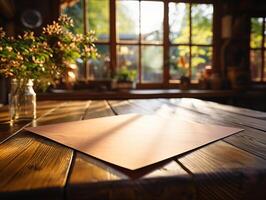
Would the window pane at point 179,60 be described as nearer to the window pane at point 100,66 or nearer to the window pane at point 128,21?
the window pane at point 128,21

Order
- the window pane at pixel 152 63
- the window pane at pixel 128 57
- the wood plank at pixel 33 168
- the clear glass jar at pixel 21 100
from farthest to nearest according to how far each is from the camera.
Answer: the window pane at pixel 152 63 → the window pane at pixel 128 57 → the clear glass jar at pixel 21 100 → the wood plank at pixel 33 168

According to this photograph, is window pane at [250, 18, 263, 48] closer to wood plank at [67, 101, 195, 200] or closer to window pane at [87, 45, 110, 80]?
window pane at [87, 45, 110, 80]

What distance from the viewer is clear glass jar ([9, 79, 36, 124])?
1066 mm

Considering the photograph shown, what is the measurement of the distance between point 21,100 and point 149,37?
2.83 metres

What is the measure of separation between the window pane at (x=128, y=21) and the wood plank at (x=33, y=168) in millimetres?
3061

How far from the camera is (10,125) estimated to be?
982 millimetres

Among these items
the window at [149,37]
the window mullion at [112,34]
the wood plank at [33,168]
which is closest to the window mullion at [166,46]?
the window at [149,37]

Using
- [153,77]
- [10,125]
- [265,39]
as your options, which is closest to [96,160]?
[10,125]

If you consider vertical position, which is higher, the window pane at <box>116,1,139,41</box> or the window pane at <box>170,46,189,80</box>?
the window pane at <box>116,1,139,41</box>

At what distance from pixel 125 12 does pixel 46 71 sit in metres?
2.69

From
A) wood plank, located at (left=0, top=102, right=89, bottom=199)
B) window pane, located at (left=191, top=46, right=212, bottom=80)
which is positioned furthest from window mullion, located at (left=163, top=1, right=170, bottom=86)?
wood plank, located at (left=0, top=102, right=89, bottom=199)

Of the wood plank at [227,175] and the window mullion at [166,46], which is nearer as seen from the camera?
the wood plank at [227,175]

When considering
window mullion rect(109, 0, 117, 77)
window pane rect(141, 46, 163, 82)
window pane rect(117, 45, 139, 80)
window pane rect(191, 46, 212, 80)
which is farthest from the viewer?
window pane rect(191, 46, 212, 80)

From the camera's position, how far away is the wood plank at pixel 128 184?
0.43 metres
